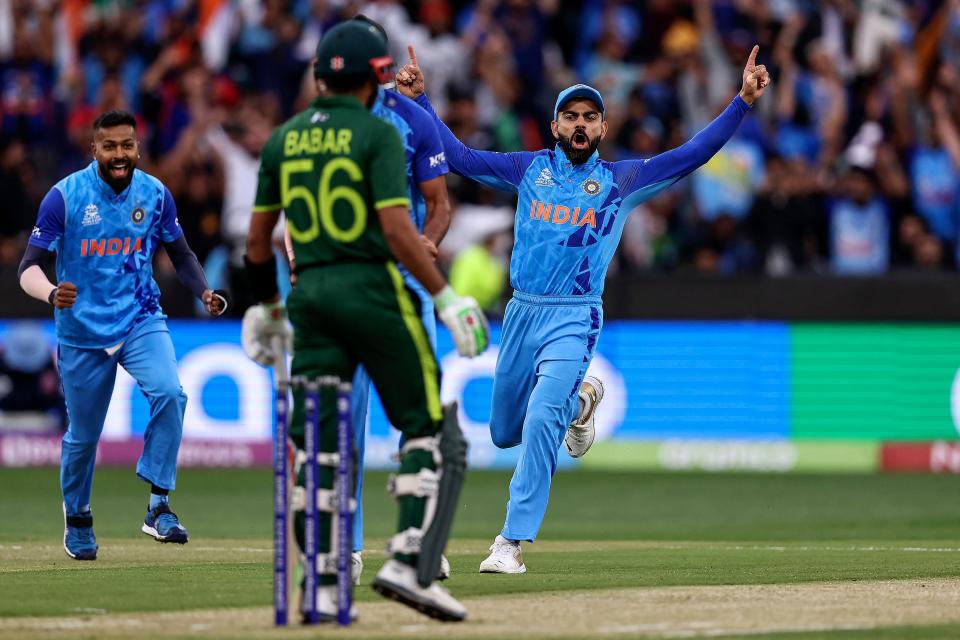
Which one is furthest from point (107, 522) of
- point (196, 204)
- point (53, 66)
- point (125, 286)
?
point (53, 66)

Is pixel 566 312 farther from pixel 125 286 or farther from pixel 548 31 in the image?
pixel 548 31

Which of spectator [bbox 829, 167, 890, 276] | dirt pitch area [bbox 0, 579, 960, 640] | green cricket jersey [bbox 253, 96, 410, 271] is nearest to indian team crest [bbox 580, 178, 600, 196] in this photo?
dirt pitch area [bbox 0, 579, 960, 640]

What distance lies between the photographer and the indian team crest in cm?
1098

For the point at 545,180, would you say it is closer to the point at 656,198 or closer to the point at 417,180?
the point at 417,180

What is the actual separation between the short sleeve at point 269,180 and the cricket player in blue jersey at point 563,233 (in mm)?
2628

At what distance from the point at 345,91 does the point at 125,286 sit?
13.0 ft

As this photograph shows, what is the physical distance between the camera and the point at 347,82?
322 inches

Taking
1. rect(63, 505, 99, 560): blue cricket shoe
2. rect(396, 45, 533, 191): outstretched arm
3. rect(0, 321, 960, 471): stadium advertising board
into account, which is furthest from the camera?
rect(0, 321, 960, 471): stadium advertising board

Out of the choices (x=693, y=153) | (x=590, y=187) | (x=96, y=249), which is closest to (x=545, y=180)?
(x=590, y=187)

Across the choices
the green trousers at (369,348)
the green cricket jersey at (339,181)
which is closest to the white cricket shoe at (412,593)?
the green trousers at (369,348)

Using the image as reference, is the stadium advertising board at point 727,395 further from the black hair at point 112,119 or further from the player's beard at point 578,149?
the player's beard at point 578,149

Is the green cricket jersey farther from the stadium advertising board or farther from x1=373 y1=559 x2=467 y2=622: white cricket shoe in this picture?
the stadium advertising board

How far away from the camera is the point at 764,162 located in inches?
837

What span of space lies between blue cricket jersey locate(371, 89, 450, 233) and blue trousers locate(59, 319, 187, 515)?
9.05ft
